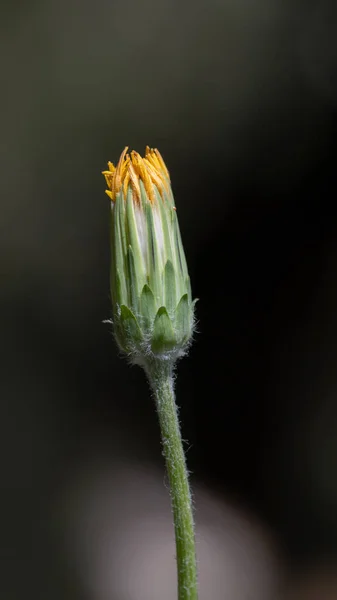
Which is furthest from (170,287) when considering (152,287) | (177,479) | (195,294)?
(195,294)

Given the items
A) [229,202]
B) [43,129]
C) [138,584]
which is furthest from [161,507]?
[43,129]

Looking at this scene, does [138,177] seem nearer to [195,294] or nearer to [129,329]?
[129,329]

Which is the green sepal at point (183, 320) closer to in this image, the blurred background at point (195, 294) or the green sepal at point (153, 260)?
the green sepal at point (153, 260)

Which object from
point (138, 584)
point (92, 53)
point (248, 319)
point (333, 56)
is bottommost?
point (138, 584)

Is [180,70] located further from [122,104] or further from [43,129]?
[43,129]

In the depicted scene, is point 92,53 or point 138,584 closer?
point 138,584

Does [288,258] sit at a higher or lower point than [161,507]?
higher
